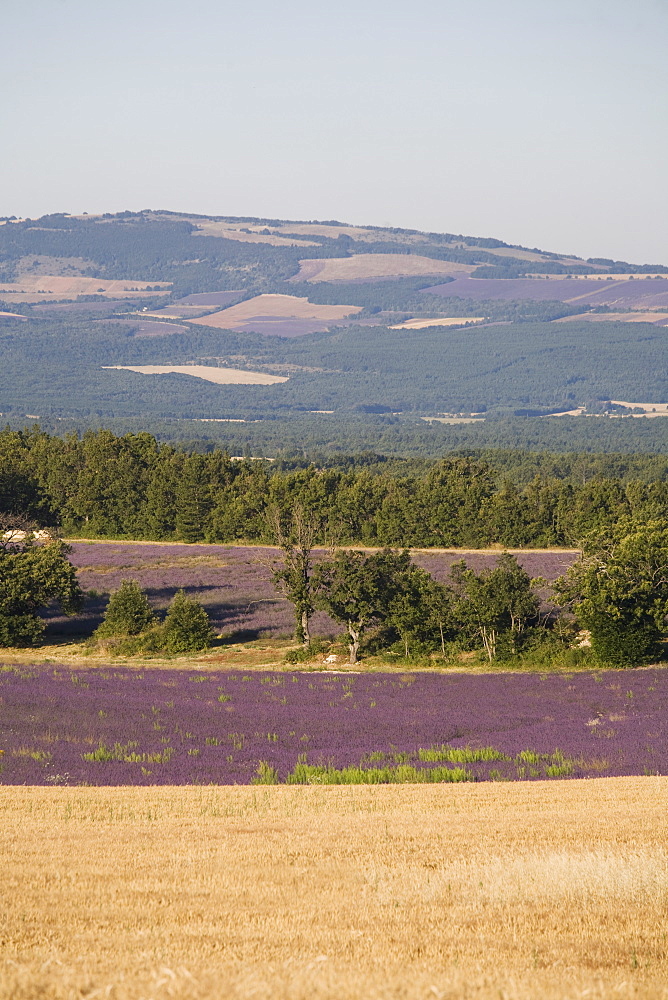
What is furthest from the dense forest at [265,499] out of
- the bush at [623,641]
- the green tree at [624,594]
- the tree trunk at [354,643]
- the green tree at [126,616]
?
the bush at [623,641]

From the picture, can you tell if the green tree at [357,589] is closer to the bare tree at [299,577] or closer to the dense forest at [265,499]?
the bare tree at [299,577]

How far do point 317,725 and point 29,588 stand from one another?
79.2 ft

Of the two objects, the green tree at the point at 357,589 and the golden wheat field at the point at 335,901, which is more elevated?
the golden wheat field at the point at 335,901

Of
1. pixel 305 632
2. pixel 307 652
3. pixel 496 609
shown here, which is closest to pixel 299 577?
pixel 305 632

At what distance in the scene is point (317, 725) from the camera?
27312 millimetres

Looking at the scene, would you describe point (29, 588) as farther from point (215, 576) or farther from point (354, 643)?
point (215, 576)

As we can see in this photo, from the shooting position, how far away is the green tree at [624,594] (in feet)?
128

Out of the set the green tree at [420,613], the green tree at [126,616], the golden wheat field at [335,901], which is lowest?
the green tree at [126,616]

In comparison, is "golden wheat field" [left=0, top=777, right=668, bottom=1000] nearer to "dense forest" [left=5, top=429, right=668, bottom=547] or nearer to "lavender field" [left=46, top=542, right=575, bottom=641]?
"lavender field" [left=46, top=542, right=575, bottom=641]

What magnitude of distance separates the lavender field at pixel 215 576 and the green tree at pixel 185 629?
3.18 meters

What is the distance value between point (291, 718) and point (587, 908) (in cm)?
1800

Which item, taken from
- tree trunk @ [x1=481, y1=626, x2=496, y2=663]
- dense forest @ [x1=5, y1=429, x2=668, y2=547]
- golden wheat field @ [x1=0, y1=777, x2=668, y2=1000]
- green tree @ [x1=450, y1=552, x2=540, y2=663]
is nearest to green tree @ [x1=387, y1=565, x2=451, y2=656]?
green tree @ [x1=450, y1=552, x2=540, y2=663]

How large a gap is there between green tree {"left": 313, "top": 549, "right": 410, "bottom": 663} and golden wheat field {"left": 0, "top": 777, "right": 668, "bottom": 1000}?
1023 inches

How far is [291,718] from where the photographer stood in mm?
28172
